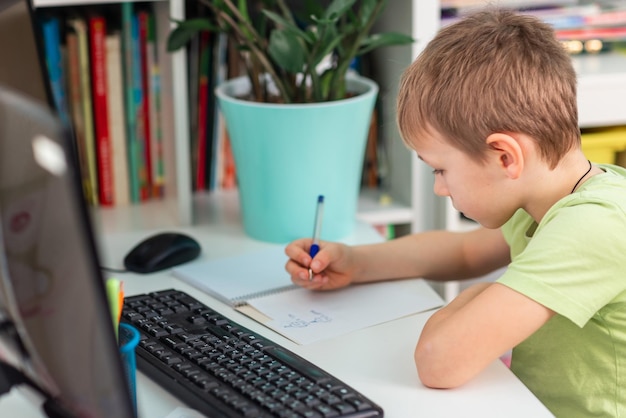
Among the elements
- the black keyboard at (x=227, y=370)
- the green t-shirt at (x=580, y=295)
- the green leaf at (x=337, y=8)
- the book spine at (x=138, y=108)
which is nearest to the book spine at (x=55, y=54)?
the book spine at (x=138, y=108)

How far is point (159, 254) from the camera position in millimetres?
1331

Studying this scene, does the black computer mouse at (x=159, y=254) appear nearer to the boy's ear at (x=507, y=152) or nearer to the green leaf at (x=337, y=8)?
the green leaf at (x=337, y=8)

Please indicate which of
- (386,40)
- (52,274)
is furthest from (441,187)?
(52,274)

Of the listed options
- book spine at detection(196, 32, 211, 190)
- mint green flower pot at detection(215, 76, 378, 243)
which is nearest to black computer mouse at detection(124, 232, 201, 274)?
mint green flower pot at detection(215, 76, 378, 243)

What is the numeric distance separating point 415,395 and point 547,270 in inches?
7.1

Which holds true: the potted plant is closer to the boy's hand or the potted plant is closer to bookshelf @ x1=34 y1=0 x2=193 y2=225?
bookshelf @ x1=34 y1=0 x2=193 y2=225

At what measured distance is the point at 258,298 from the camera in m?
1.22

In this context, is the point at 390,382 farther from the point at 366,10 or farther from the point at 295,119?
the point at 366,10

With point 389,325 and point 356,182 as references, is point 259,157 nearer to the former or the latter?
point 356,182

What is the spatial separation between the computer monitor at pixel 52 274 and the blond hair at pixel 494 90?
535 mm

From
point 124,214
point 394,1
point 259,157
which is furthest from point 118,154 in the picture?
point 394,1

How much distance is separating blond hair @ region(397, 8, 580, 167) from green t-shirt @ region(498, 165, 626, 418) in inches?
3.4

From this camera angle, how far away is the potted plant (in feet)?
4.58

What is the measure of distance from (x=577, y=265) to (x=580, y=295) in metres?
0.03
